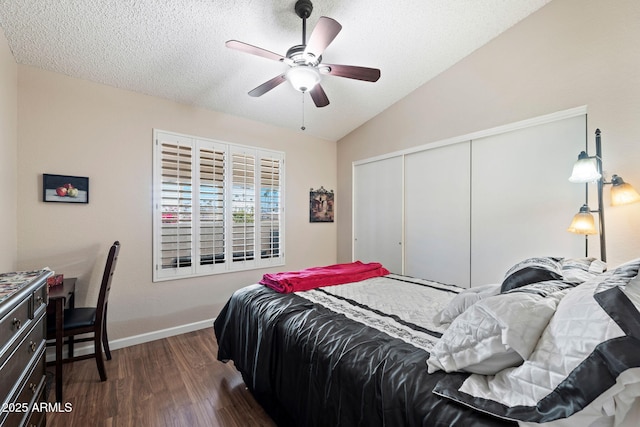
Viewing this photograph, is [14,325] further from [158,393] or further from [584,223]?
[584,223]

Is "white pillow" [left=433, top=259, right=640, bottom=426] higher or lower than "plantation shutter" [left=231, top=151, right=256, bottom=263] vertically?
lower

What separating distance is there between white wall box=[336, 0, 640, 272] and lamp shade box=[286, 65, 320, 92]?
1852mm

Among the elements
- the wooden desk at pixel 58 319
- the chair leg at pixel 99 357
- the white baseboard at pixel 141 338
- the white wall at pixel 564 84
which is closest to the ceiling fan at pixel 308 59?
the white wall at pixel 564 84

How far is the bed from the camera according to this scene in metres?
0.71

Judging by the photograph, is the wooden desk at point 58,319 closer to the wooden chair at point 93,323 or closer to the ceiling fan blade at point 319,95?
the wooden chair at point 93,323

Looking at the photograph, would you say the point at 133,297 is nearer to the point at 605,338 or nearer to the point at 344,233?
the point at 344,233

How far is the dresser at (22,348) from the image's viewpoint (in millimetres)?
1104

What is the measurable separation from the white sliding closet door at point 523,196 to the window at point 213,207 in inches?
96.4

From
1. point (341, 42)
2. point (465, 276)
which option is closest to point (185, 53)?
point (341, 42)

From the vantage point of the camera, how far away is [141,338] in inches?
114

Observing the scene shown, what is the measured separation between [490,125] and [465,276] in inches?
62.6

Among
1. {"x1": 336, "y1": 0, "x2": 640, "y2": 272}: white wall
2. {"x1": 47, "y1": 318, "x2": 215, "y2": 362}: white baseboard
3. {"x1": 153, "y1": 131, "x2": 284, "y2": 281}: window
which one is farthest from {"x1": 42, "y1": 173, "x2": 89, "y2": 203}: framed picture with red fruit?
{"x1": 336, "y1": 0, "x2": 640, "y2": 272}: white wall

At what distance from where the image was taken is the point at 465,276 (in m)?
3.02

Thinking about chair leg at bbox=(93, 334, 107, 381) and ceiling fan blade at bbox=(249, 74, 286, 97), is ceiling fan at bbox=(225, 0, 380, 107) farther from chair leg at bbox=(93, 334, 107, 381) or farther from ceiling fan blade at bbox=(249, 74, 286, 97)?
chair leg at bbox=(93, 334, 107, 381)
